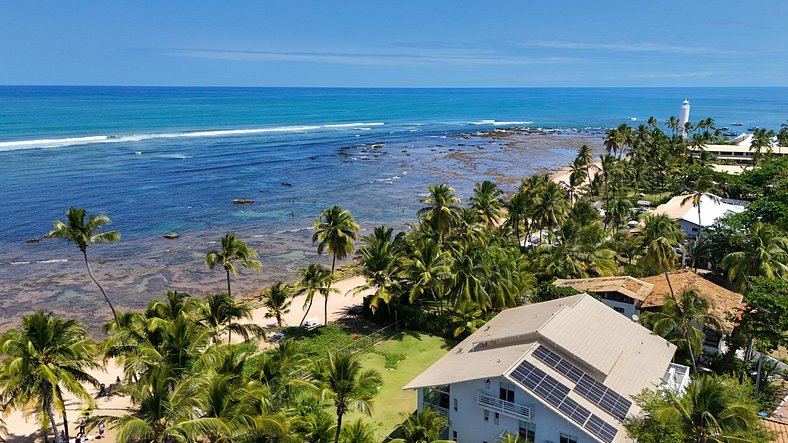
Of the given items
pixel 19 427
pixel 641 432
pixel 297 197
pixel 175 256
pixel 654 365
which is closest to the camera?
pixel 641 432

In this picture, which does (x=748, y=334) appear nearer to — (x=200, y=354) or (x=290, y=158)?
(x=200, y=354)

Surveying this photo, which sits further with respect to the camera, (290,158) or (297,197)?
(290,158)

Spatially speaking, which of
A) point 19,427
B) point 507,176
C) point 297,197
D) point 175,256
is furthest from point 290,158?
point 19,427

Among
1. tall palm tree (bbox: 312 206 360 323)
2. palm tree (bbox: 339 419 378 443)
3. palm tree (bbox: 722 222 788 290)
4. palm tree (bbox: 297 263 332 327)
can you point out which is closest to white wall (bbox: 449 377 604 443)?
palm tree (bbox: 339 419 378 443)

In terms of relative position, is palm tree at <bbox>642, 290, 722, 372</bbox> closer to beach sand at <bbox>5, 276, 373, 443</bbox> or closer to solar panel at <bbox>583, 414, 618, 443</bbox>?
solar panel at <bbox>583, 414, 618, 443</bbox>

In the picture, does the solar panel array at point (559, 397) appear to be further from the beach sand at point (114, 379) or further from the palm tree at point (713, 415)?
the beach sand at point (114, 379)

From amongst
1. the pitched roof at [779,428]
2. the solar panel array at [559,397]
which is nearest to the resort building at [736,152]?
the pitched roof at [779,428]

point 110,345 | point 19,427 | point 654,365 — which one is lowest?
point 19,427
